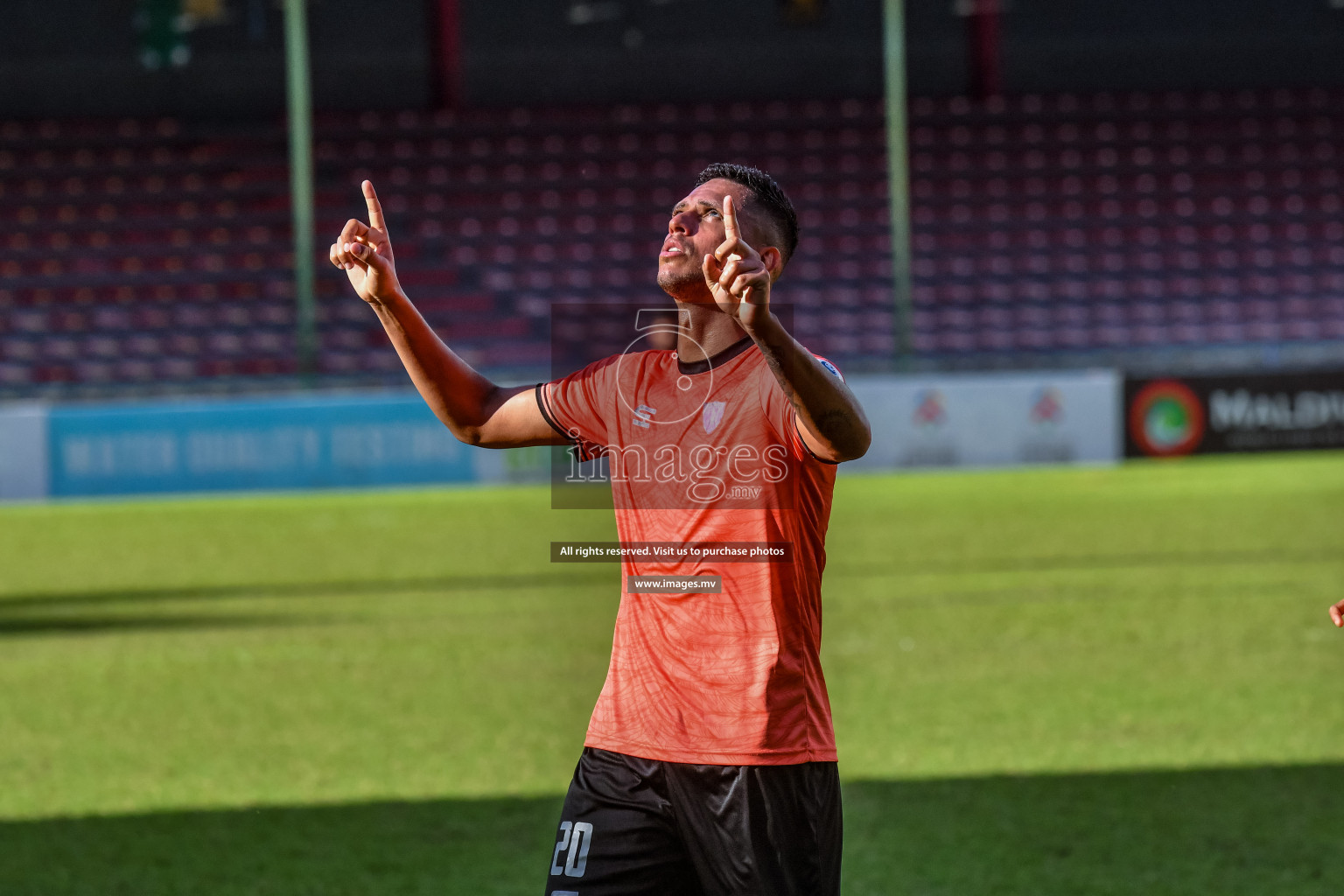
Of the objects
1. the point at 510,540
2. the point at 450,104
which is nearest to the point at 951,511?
the point at 510,540

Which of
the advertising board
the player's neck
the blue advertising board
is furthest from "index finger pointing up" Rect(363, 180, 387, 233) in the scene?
the advertising board

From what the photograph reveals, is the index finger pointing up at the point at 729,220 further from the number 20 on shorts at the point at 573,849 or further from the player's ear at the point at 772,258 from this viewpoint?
the number 20 on shorts at the point at 573,849

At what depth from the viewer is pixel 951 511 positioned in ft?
50.8

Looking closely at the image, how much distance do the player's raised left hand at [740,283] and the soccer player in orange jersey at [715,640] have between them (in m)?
0.28

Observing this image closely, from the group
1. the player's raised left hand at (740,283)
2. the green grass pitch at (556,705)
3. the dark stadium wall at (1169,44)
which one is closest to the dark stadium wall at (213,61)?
the dark stadium wall at (1169,44)

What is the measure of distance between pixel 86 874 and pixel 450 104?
2498 cm

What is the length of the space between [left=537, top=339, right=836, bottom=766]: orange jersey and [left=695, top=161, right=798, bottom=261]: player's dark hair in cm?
21

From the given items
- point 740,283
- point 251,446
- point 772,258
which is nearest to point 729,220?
point 740,283

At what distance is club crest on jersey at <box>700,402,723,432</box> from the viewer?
3.12m

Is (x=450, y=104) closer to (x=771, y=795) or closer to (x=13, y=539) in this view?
(x=13, y=539)

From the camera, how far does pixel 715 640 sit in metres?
3.12

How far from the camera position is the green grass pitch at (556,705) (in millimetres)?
5395

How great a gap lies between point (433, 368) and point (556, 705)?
14.8ft

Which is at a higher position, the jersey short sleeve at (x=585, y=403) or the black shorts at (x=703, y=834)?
the jersey short sleeve at (x=585, y=403)
